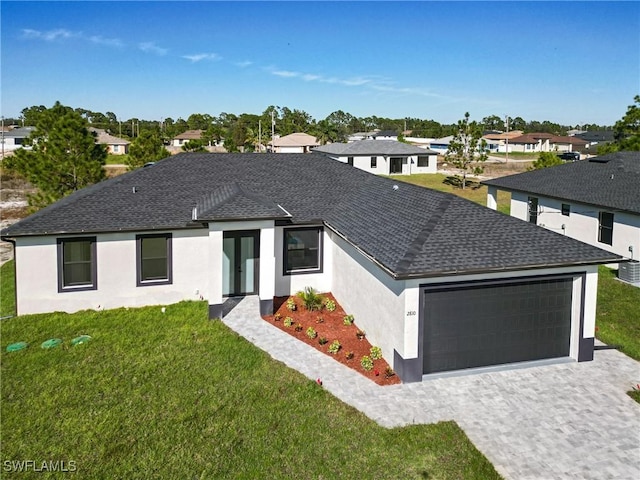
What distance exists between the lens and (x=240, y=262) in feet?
53.0

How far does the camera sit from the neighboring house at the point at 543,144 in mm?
96625

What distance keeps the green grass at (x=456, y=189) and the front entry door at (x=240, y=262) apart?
22828mm

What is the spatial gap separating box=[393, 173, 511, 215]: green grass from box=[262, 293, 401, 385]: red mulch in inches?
893

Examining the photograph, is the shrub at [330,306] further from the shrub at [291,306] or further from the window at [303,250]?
the window at [303,250]

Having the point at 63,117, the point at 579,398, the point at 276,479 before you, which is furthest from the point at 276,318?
the point at 63,117

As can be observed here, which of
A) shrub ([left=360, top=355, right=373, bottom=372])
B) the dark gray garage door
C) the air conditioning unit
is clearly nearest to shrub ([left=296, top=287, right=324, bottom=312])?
shrub ([left=360, top=355, right=373, bottom=372])

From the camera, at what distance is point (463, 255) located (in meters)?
11.2

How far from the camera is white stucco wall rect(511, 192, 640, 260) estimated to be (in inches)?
774

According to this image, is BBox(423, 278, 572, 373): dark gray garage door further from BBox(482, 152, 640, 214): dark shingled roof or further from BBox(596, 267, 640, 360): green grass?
BBox(482, 152, 640, 214): dark shingled roof

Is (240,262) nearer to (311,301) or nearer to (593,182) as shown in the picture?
(311,301)

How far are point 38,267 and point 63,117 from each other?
10.5 meters

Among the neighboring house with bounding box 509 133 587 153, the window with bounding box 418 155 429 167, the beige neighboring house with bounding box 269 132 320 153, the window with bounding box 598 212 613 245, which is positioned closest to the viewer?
the window with bounding box 598 212 613 245

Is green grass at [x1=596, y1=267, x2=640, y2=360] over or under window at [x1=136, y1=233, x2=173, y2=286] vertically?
under

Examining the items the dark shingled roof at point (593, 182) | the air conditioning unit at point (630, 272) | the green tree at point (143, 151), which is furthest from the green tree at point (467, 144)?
the air conditioning unit at point (630, 272)
